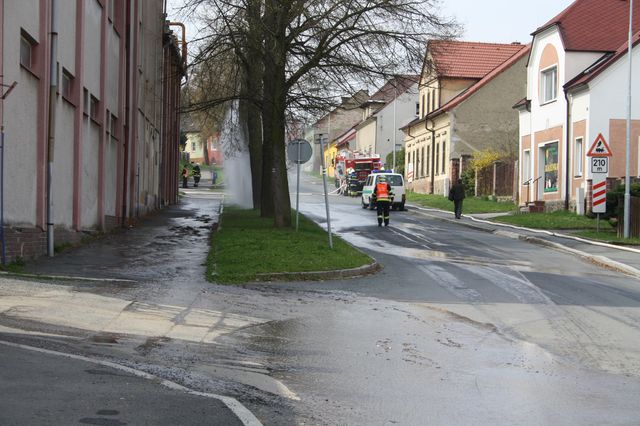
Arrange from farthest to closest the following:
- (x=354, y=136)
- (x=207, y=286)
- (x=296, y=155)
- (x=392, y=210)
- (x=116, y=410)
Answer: (x=354, y=136)
(x=392, y=210)
(x=296, y=155)
(x=207, y=286)
(x=116, y=410)

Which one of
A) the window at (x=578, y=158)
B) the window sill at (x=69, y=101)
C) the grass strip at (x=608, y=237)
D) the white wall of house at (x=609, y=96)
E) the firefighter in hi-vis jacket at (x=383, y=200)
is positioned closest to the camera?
the window sill at (x=69, y=101)

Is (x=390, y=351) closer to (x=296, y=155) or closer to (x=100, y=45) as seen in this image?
(x=296, y=155)

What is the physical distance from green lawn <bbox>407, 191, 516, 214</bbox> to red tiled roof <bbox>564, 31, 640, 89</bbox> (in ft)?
25.4

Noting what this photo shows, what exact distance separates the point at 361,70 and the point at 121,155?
7.86 meters

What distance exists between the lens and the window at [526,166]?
40.7 m

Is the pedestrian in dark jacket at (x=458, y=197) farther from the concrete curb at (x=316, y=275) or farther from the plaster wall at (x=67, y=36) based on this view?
the plaster wall at (x=67, y=36)

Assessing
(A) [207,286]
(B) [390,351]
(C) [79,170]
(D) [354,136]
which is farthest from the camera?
(D) [354,136]

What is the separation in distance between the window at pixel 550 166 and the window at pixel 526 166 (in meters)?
1.56

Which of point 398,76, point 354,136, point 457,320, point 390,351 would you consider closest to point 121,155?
point 398,76

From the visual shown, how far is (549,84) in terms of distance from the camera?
3831 centimetres

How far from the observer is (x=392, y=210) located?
44.0 meters

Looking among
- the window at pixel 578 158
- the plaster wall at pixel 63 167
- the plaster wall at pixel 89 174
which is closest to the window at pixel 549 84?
the window at pixel 578 158

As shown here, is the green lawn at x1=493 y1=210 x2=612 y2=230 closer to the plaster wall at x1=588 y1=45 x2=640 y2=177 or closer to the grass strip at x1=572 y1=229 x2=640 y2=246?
the grass strip at x1=572 y1=229 x2=640 y2=246

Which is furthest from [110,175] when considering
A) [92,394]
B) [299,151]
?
[92,394]
